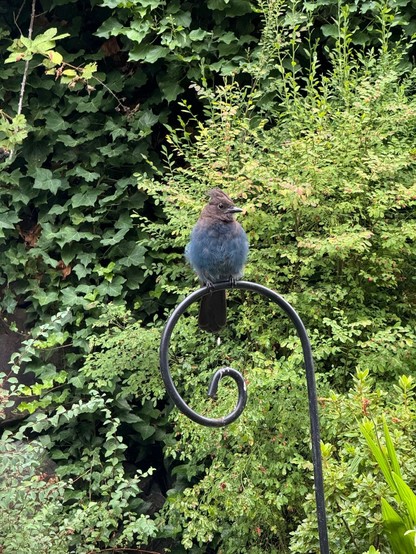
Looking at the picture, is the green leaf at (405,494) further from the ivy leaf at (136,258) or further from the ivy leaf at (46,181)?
the ivy leaf at (46,181)

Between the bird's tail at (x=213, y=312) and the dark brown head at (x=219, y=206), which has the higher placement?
the dark brown head at (x=219, y=206)

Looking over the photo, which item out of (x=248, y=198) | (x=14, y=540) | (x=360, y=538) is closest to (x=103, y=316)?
(x=248, y=198)

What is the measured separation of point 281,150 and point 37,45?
130 centimetres

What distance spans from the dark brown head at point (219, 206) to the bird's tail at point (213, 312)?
35 cm

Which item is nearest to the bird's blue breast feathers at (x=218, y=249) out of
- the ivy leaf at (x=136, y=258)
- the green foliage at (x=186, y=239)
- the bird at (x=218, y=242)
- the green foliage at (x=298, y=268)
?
the bird at (x=218, y=242)

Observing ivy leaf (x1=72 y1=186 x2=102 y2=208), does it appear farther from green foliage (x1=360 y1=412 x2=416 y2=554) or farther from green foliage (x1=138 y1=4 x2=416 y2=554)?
green foliage (x1=360 y1=412 x2=416 y2=554)

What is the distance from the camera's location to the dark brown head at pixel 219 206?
2.37 metres

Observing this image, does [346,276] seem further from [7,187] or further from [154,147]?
[7,187]

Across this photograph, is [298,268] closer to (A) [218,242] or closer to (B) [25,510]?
(A) [218,242]

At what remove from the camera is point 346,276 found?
359 centimetres

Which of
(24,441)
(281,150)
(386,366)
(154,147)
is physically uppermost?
(281,150)

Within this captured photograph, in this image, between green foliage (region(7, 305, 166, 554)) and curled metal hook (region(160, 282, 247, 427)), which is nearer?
curled metal hook (region(160, 282, 247, 427))

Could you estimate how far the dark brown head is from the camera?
2.37 meters

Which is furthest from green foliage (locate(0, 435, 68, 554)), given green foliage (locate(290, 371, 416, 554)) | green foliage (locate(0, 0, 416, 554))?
green foliage (locate(290, 371, 416, 554))
